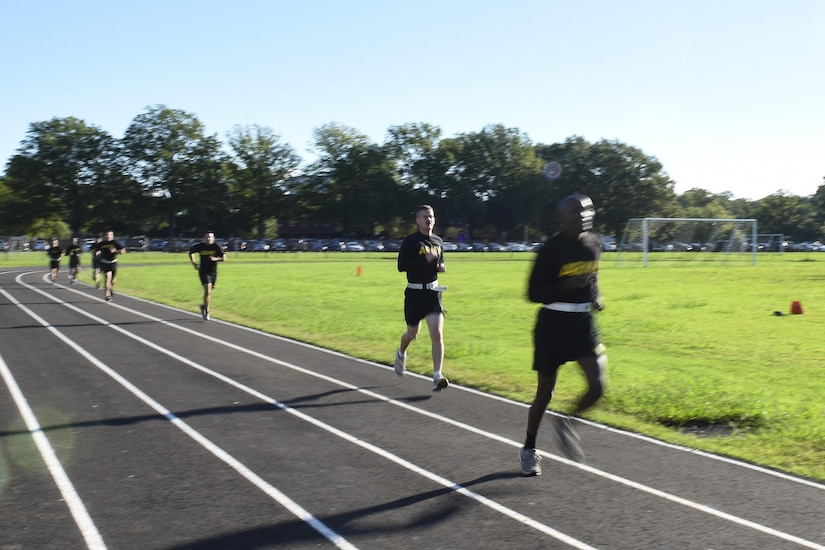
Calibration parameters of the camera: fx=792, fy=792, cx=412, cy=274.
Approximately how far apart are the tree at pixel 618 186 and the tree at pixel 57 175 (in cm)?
6028

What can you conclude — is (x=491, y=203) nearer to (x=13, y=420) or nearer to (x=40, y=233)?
(x=40, y=233)

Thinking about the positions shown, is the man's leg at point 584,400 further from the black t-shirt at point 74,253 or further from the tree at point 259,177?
the tree at point 259,177

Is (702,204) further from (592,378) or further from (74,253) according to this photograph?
(592,378)

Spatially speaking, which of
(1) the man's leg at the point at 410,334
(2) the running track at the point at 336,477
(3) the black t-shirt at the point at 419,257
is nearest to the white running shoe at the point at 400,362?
(1) the man's leg at the point at 410,334

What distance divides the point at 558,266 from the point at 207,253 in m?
12.3

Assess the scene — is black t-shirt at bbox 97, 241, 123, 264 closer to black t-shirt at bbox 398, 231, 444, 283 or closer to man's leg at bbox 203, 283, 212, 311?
man's leg at bbox 203, 283, 212, 311

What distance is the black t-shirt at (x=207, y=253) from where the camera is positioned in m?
16.5

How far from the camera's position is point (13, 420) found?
7.16 metres

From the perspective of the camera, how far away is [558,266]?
17.8ft

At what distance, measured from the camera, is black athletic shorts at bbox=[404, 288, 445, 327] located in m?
8.60


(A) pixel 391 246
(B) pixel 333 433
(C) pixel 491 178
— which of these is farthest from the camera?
(C) pixel 491 178

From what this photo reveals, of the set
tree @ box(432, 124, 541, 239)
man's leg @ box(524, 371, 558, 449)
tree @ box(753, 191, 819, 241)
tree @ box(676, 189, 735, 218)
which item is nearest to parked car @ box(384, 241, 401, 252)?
tree @ box(432, 124, 541, 239)

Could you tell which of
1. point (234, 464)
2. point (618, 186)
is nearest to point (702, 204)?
point (618, 186)

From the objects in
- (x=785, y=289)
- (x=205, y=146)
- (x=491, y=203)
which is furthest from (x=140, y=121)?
(x=785, y=289)
